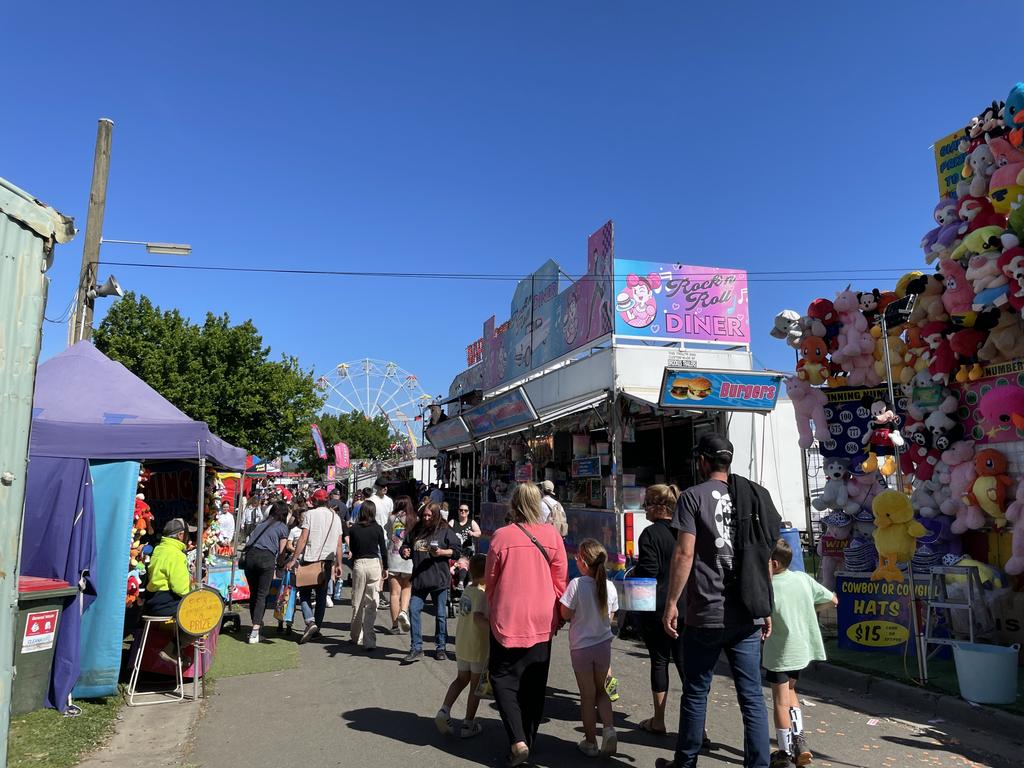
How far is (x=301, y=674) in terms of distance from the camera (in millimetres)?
7363

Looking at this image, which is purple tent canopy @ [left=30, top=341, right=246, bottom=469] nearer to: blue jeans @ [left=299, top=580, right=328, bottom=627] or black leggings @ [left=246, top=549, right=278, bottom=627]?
black leggings @ [left=246, top=549, right=278, bottom=627]

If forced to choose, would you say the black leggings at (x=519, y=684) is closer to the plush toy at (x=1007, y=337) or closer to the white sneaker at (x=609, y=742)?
the white sneaker at (x=609, y=742)

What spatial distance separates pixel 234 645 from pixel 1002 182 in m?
10.7

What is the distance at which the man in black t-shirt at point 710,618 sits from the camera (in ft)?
13.1

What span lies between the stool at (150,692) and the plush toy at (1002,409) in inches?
356

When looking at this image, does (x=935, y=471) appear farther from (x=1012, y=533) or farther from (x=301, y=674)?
(x=301, y=674)

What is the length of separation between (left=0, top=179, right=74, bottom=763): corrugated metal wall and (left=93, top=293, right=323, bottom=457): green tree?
22.9 metres

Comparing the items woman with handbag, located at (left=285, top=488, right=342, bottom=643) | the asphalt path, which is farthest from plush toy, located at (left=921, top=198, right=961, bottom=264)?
woman with handbag, located at (left=285, top=488, right=342, bottom=643)

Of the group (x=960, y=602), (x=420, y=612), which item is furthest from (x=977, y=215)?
(x=420, y=612)

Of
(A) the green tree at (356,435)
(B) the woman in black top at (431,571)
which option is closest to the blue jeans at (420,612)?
(B) the woman in black top at (431,571)

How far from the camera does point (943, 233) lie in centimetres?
920

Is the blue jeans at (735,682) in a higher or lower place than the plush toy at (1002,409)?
lower

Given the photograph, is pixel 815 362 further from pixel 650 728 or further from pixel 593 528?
pixel 650 728

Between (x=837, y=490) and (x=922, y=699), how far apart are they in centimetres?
417
